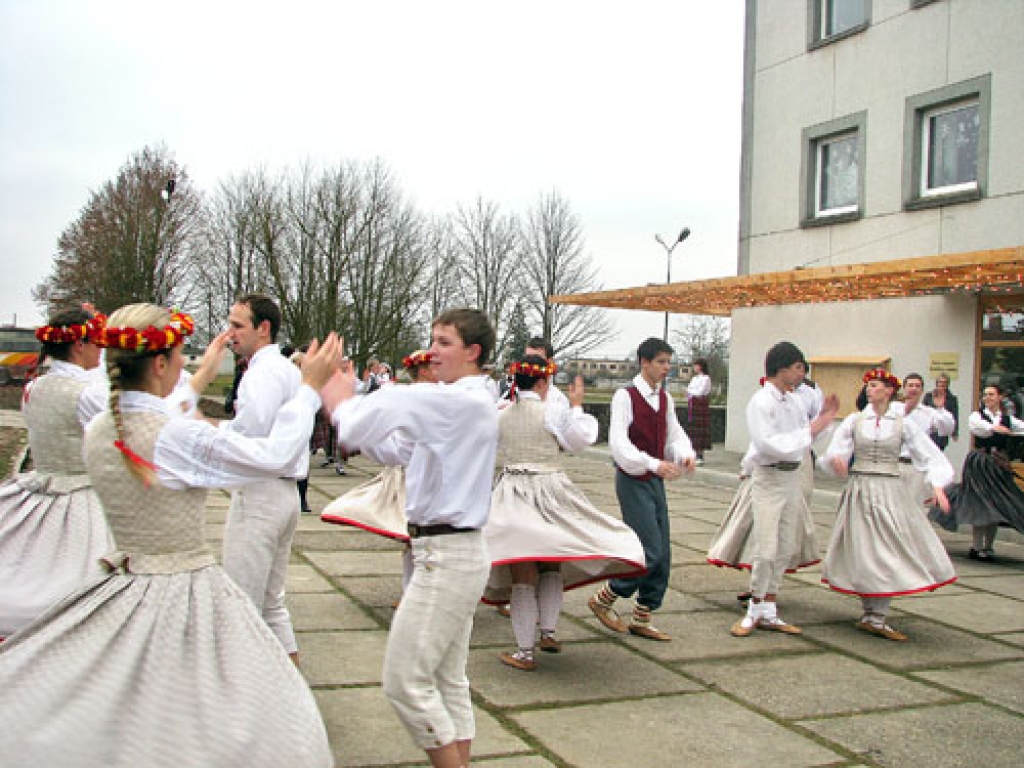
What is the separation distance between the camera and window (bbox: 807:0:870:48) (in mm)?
16688

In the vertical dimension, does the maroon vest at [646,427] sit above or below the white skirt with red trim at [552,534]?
above

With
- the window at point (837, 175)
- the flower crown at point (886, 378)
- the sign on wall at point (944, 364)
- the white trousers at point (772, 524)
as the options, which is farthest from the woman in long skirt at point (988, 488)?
the window at point (837, 175)

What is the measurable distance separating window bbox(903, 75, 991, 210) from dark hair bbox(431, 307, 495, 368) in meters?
12.6

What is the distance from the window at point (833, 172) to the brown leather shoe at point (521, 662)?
12.8m

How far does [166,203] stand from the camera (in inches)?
1409

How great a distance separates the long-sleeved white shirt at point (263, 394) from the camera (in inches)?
176

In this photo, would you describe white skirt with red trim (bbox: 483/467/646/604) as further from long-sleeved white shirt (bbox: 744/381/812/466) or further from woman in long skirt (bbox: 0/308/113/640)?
woman in long skirt (bbox: 0/308/113/640)

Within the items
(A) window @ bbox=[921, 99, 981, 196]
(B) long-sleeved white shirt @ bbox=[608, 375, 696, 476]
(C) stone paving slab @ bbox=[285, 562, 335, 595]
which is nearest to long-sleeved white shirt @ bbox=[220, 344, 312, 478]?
(B) long-sleeved white shirt @ bbox=[608, 375, 696, 476]

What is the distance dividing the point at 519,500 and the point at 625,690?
1.24m

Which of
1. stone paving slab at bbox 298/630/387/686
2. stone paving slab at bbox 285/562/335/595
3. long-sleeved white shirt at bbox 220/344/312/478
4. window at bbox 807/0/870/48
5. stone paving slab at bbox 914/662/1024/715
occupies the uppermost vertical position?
window at bbox 807/0/870/48

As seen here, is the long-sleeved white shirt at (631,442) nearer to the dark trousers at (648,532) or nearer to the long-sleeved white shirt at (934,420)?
the dark trousers at (648,532)

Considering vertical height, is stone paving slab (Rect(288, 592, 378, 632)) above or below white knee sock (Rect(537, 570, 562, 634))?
below

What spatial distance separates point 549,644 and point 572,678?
1.65 ft

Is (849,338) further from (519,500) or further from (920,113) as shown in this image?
(519,500)
